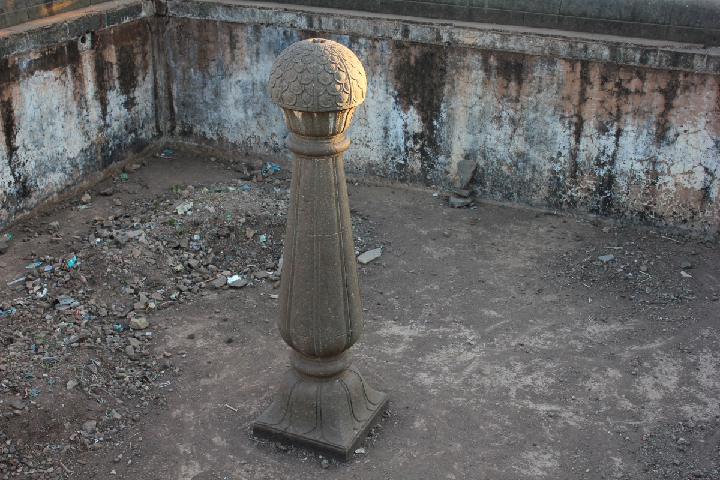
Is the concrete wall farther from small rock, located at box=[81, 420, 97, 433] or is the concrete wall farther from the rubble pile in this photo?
small rock, located at box=[81, 420, 97, 433]

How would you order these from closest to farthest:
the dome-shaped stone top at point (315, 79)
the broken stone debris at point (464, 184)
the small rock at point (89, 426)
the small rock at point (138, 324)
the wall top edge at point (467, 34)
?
the dome-shaped stone top at point (315, 79)
the small rock at point (89, 426)
the small rock at point (138, 324)
the wall top edge at point (467, 34)
the broken stone debris at point (464, 184)

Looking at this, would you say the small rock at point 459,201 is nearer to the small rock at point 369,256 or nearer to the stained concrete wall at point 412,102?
the stained concrete wall at point 412,102

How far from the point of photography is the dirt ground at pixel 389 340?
562 cm

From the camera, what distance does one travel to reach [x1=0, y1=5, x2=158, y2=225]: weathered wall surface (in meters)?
8.53

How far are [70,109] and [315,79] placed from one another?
210 inches

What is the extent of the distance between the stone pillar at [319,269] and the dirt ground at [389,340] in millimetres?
222

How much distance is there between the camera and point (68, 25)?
8969mm

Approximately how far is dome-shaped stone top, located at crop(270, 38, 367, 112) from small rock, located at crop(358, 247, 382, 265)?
11.3ft

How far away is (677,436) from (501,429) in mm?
1256

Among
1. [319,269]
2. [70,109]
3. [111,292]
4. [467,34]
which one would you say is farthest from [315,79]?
[70,109]

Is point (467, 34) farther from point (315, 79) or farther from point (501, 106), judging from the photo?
point (315, 79)

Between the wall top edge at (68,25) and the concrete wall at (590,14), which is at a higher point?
the concrete wall at (590,14)

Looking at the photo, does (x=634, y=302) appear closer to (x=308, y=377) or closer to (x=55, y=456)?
(x=308, y=377)

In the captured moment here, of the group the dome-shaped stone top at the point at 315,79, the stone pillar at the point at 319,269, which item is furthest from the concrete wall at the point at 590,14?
the dome-shaped stone top at the point at 315,79
